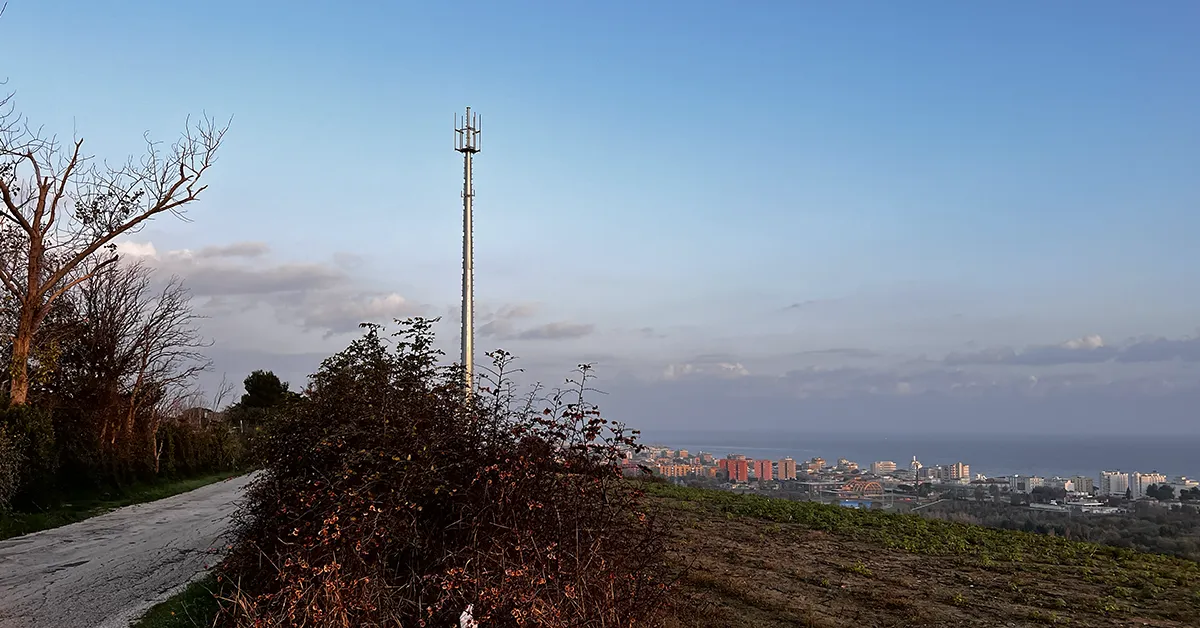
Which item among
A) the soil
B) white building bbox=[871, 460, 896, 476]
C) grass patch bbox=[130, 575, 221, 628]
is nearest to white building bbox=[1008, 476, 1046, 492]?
white building bbox=[871, 460, 896, 476]

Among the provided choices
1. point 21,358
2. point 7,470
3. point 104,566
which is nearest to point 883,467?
point 104,566

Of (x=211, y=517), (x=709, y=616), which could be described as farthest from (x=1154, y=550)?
(x=211, y=517)

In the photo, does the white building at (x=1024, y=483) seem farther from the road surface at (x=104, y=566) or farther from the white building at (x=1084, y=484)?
the road surface at (x=104, y=566)

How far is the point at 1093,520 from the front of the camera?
427 inches

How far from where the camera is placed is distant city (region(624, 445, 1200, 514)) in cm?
1277

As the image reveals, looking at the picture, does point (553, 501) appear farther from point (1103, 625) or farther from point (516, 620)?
point (1103, 625)

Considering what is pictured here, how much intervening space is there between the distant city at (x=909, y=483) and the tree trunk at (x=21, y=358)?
38.5 ft

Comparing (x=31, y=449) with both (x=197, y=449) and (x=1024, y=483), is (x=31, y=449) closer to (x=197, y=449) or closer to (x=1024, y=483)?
(x=197, y=449)

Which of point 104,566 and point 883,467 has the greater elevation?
point 883,467

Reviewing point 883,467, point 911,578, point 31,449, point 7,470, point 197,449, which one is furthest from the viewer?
point 197,449

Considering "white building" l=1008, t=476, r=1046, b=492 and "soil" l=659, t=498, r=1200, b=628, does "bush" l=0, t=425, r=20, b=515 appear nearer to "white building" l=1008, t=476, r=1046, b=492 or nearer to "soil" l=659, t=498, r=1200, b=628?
"soil" l=659, t=498, r=1200, b=628

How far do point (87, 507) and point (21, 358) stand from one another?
297cm

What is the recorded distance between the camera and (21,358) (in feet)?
50.2

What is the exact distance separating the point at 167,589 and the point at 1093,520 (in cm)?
1091
